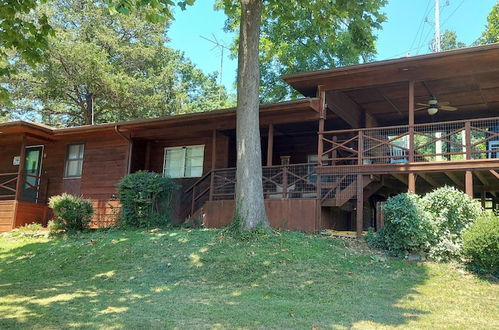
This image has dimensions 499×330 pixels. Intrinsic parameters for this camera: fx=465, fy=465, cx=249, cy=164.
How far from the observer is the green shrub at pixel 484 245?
7719 millimetres

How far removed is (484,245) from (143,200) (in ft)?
28.3

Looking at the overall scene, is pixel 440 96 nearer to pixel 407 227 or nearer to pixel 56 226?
pixel 407 227

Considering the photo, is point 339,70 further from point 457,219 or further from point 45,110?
point 45,110

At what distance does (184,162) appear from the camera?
1664 cm

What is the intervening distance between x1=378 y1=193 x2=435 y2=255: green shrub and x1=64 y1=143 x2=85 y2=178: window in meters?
12.2

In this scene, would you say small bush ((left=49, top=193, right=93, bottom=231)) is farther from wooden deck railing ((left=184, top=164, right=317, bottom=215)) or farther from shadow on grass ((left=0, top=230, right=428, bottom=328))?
wooden deck railing ((left=184, top=164, right=317, bottom=215))

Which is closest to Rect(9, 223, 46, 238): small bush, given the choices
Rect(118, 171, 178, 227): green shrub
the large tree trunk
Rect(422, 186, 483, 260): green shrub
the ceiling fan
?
Rect(118, 171, 178, 227): green shrub

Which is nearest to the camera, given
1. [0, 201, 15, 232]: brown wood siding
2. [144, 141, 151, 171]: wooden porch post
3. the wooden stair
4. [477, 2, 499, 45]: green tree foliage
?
the wooden stair

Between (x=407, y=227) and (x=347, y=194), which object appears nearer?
(x=407, y=227)

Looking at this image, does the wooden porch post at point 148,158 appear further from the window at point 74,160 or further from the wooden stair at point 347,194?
the wooden stair at point 347,194

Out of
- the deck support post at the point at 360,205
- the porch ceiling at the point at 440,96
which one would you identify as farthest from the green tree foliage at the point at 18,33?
the porch ceiling at the point at 440,96

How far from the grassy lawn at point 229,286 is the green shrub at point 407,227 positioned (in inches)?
19.1

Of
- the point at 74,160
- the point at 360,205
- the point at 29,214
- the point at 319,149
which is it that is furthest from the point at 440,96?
the point at 29,214

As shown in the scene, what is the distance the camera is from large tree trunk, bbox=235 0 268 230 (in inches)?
403
